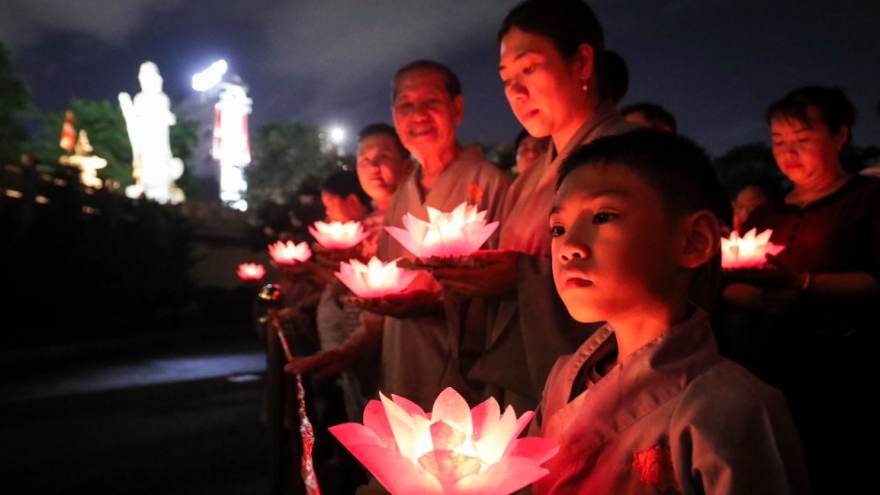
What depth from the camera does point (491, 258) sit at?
1717mm

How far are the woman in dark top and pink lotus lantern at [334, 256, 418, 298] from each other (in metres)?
1.06

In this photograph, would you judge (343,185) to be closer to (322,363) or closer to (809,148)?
(322,363)

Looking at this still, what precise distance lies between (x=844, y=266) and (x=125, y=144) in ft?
103

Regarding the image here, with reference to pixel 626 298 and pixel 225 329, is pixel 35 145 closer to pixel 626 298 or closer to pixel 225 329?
pixel 225 329

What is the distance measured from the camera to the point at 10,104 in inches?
945

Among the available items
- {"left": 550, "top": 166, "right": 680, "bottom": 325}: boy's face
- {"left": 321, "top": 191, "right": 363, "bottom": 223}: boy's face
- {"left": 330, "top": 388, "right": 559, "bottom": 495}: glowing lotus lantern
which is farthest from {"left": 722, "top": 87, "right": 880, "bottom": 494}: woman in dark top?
{"left": 321, "top": 191, "right": 363, "bottom": 223}: boy's face

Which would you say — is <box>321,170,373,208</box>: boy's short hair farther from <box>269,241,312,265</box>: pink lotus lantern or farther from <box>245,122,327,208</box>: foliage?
<box>245,122,327,208</box>: foliage

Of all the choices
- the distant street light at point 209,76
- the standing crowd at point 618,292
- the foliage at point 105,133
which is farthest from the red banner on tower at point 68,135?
the standing crowd at point 618,292

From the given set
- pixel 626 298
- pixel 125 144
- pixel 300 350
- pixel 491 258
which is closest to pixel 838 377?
pixel 491 258

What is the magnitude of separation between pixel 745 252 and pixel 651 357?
1091 millimetres

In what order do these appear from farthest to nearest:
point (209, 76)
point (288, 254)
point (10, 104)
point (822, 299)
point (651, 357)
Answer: point (209, 76) → point (10, 104) → point (288, 254) → point (822, 299) → point (651, 357)

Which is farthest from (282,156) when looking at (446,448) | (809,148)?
(446,448)

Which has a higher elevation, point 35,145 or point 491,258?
point 35,145

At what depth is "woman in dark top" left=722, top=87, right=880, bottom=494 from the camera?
2.13 metres
